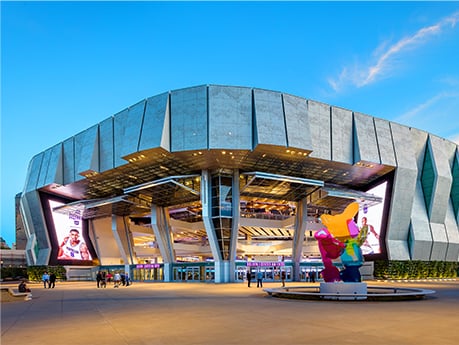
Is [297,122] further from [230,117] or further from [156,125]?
[156,125]

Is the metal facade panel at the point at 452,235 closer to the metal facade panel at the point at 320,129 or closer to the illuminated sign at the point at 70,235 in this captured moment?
the metal facade panel at the point at 320,129

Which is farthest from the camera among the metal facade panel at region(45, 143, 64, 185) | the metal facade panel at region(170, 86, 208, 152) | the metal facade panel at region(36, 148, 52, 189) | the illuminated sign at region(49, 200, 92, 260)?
the illuminated sign at region(49, 200, 92, 260)

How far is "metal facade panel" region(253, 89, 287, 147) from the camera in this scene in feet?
127

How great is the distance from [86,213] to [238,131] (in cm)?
3476

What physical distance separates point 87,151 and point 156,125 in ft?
42.3

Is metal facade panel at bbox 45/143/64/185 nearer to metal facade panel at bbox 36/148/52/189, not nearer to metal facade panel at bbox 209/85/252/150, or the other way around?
metal facade panel at bbox 36/148/52/189

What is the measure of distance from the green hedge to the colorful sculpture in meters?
A: 30.4

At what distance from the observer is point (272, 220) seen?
64188 millimetres

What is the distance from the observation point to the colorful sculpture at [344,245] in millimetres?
22328

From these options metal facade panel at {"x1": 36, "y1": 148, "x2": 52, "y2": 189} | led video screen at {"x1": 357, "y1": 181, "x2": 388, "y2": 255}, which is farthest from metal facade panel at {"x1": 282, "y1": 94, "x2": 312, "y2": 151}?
metal facade panel at {"x1": 36, "y1": 148, "x2": 52, "y2": 189}

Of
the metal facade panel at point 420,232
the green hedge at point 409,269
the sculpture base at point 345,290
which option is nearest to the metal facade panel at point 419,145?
the metal facade panel at point 420,232

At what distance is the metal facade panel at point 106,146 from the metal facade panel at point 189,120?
950 cm

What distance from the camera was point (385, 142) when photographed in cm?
4944

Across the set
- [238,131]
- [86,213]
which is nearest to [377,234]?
[238,131]
